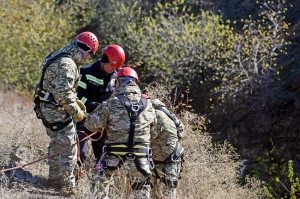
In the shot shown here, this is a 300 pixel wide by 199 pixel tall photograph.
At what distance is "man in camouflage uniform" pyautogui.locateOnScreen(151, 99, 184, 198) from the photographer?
6.48m

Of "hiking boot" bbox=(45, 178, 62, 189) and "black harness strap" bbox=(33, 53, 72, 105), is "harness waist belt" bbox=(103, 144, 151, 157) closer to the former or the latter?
"black harness strap" bbox=(33, 53, 72, 105)

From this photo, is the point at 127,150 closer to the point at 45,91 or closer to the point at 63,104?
the point at 63,104

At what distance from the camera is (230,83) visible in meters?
14.1

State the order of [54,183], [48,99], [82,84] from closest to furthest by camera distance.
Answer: [48,99]
[54,183]
[82,84]

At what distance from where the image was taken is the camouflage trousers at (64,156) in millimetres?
6504

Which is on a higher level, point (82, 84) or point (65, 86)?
point (82, 84)

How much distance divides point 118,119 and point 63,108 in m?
1.04

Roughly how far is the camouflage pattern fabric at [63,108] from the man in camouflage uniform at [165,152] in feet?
3.29

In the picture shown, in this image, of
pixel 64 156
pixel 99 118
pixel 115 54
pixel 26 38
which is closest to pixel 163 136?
pixel 99 118

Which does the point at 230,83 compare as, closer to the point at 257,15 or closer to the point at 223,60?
the point at 223,60

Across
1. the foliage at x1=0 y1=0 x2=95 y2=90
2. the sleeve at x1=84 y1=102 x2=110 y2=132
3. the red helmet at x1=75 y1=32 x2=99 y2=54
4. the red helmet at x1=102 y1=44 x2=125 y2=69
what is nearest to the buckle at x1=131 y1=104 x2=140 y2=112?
the sleeve at x1=84 y1=102 x2=110 y2=132

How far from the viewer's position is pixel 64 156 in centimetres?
652

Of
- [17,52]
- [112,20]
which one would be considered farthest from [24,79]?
[112,20]

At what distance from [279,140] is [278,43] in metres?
2.76
